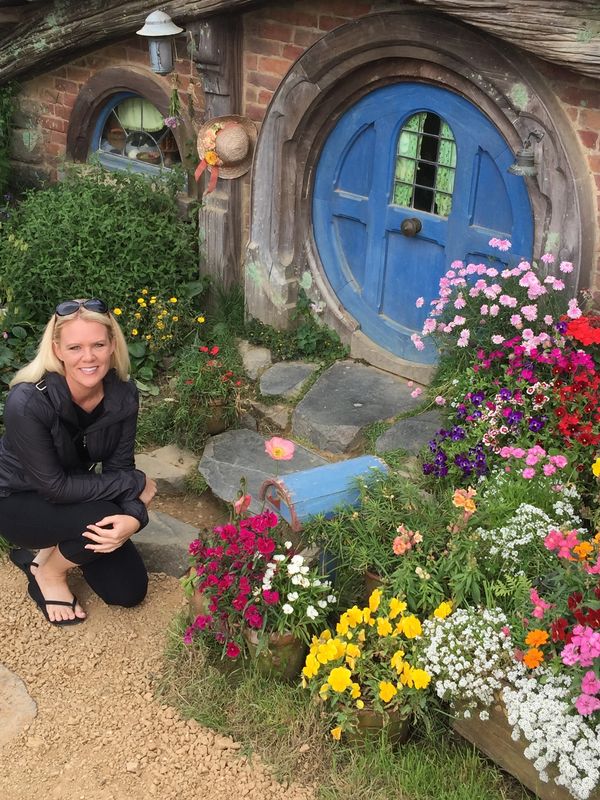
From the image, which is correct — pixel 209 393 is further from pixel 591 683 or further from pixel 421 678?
pixel 591 683

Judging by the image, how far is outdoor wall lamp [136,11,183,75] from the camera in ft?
18.7

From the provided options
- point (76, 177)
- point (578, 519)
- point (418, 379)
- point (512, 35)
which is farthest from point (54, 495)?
point (76, 177)

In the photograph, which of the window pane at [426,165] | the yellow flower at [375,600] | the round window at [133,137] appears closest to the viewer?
the yellow flower at [375,600]

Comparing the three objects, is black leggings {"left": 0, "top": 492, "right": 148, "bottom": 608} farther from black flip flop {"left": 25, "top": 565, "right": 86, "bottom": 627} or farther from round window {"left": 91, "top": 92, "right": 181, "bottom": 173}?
round window {"left": 91, "top": 92, "right": 181, "bottom": 173}

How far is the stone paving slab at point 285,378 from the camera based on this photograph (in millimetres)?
5727

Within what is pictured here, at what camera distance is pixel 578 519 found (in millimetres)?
3816

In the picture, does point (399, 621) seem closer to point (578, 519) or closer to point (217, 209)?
point (578, 519)

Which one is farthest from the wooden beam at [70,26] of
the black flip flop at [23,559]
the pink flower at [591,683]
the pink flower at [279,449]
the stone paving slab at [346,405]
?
the pink flower at [591,683]

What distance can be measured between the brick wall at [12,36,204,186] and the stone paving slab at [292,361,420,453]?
2.08 meters

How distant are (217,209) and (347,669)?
3606 millimetres

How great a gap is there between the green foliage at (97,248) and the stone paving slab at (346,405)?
4.41 ft

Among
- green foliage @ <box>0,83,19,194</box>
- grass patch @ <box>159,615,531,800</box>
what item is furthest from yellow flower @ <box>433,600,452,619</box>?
green foliage @ <box>0,83,19,194</box>

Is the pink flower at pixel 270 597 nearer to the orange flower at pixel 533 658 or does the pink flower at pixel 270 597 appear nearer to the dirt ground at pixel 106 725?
the dirt ground at pixel 106 725

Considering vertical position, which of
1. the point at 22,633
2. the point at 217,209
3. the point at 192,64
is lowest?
the point at 22,633
